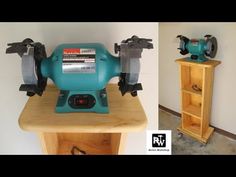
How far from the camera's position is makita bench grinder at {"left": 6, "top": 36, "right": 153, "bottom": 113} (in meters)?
0.51

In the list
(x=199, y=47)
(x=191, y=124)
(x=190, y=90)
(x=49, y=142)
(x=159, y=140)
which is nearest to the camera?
(x=49, y=142)

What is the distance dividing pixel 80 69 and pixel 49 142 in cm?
28

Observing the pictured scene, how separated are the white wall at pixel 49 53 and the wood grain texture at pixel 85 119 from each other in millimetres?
202

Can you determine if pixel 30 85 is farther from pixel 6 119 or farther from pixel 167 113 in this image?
pixel 167 113

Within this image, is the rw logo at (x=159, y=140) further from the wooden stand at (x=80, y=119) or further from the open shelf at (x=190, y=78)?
the open shelf at (x=190, y=78)

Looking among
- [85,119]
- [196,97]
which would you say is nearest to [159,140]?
[85,119]

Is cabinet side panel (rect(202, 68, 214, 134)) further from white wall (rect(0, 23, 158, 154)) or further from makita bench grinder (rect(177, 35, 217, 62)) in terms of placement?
white wall (rect(0, 23, 158, 154))

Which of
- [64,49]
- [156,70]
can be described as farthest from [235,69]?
[64,49]

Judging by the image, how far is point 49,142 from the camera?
658 mm

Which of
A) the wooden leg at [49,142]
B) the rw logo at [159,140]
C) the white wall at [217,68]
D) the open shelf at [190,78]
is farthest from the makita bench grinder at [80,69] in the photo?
the open shelf at [190,78]

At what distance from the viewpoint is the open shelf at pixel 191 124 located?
6.94 feet

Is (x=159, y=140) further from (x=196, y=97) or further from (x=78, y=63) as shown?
(x=196, y=97)

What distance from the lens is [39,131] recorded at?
1.73 ft

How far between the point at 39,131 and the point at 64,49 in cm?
21
